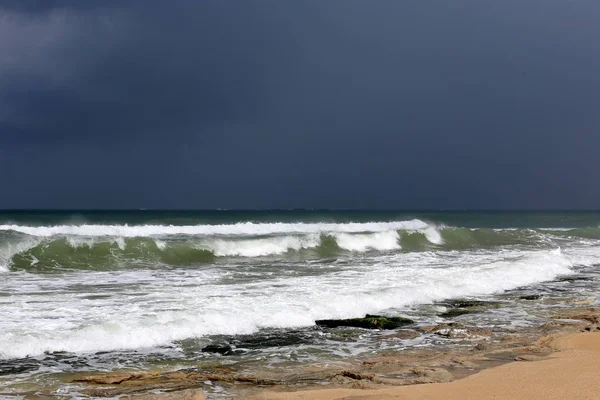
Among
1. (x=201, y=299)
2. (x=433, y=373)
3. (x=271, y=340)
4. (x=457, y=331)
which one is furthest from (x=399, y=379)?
(x=201, y=299)

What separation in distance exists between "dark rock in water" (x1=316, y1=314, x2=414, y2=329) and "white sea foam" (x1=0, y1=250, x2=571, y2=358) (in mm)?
303

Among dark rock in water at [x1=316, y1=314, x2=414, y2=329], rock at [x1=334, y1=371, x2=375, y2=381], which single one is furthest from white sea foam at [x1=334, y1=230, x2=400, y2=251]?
rock at [x1=334, y1=371, x2=375, y2=381]

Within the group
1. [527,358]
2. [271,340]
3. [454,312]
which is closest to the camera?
[527,358]

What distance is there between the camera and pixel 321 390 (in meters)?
5.39

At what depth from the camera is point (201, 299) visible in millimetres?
10258

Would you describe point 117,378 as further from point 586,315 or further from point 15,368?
point 586,315

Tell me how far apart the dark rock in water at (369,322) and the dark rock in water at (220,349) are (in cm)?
194

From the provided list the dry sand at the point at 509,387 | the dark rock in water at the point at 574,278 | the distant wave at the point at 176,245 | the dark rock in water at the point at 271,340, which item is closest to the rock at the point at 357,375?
the dry sand at the point at 509,387

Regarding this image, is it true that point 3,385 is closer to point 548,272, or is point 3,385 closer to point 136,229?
point 548,272

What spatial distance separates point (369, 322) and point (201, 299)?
10.8 feet

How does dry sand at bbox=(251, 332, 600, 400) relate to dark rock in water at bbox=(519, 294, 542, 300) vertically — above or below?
above

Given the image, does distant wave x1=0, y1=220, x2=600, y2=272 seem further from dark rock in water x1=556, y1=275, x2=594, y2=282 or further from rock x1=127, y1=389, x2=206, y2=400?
rock x1=127, y1=389, x2=206, y2=400

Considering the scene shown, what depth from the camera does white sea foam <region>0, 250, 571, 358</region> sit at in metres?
7.48

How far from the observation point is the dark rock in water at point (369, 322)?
8.69 meters
